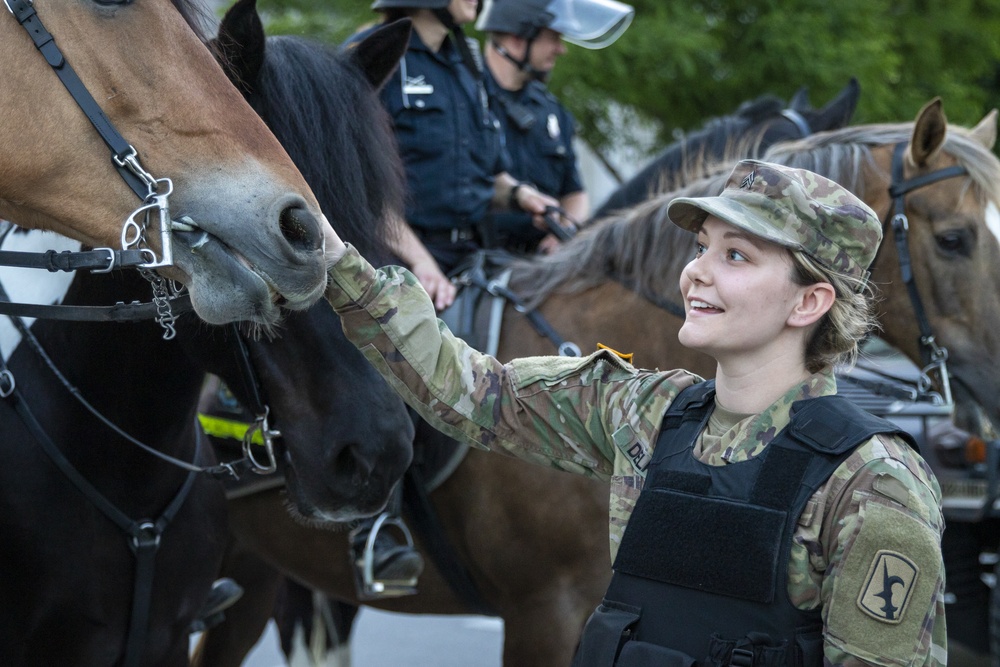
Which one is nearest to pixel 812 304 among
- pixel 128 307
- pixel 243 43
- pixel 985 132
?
pixel 128 307

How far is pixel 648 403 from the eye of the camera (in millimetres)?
2098

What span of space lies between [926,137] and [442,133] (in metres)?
1.72

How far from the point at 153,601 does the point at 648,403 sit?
155cm

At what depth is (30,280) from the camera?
2.70 m

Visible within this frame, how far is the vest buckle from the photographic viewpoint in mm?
1700

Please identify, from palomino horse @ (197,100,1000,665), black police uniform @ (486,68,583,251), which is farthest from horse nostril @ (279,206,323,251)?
black police uniform @ (486,68,583,251)

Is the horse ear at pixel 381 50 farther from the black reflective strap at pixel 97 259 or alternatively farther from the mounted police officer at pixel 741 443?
the black reflective strap at pixel 97 259

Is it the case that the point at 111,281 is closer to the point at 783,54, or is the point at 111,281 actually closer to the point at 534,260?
the point at 534,260

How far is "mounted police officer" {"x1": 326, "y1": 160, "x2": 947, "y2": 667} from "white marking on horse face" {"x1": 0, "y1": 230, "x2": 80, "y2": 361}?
94 centimetres

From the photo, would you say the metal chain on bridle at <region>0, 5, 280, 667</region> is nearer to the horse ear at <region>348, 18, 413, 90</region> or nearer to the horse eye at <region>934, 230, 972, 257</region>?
the horse ear at <region>348, 18, 413, 90</region>

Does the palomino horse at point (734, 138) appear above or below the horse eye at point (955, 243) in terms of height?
below

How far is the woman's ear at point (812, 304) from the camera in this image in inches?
74.8

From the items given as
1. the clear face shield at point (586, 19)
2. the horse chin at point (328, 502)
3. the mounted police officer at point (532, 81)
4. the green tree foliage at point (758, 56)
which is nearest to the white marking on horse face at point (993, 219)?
the mounted police officer at point (532, 81)

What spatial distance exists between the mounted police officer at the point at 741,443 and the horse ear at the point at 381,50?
1083 millimetres
